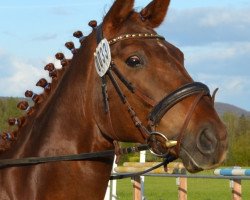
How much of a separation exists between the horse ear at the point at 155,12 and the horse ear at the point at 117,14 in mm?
174

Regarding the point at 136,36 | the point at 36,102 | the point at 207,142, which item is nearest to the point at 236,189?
the point at 36,102

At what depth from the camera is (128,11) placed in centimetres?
389

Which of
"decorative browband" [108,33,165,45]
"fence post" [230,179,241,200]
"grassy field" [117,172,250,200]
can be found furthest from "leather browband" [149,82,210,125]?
"grassy field" [117,172,250,200]

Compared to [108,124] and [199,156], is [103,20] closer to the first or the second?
[108,124]

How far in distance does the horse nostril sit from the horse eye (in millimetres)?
597

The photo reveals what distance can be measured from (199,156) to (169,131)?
225mm

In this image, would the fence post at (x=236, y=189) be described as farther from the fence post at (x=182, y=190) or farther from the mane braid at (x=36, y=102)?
the mane braid at (x=36, y=102)

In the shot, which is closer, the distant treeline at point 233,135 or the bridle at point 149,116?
the bridle at point 149,116

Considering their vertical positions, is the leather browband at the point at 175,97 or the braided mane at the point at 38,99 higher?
the braided mane at the point at 38,99

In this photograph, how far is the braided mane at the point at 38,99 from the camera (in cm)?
424

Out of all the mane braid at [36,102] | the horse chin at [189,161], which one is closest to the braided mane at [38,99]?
the mane braid at [36,102]

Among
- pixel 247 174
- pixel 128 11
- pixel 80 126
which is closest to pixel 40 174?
pixel 80 126

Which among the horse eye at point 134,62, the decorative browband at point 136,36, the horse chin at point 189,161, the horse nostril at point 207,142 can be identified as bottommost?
the horse chin at point 189,161

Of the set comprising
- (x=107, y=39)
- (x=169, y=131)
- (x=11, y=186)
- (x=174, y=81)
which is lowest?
(x=11, y=186)
